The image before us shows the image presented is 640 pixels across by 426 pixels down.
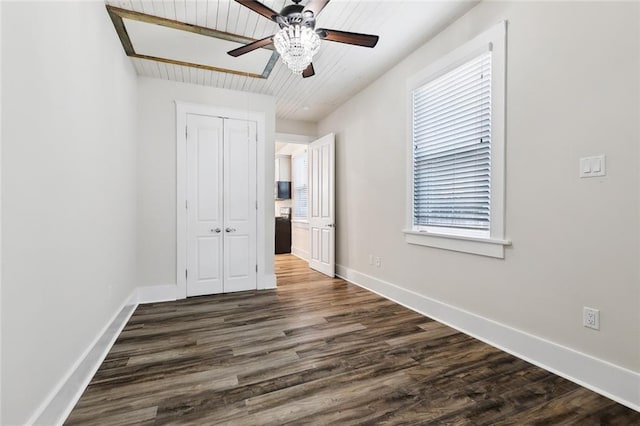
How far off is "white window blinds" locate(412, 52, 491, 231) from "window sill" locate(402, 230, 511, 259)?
0.13m

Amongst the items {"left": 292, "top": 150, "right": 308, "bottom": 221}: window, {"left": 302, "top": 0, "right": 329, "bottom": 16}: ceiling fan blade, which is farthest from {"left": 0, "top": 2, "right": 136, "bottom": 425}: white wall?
{"left": 292, "top": 150, "right": 308, "bottom": 221}: window

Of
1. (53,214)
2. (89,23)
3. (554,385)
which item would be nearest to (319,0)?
(89,23)

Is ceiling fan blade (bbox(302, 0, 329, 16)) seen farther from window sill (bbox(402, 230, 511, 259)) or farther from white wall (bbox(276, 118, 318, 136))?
white wall (bbox(276, 118, 318, 136))

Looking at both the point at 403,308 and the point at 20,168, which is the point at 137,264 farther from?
the point at 403,308

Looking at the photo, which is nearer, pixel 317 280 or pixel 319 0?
pixel 319 0

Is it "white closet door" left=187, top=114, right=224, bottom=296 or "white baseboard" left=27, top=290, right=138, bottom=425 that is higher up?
"white closet door" left=187, top=114, right=224, bottom=296

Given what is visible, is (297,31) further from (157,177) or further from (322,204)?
(322,204)

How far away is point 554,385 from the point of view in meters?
1.78

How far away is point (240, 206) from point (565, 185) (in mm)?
3417

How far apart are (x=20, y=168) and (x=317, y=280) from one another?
3.73m

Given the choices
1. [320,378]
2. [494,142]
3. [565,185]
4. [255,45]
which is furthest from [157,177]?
[565,185]

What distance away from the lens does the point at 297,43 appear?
1.98 metres

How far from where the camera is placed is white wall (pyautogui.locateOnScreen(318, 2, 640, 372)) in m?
1.62

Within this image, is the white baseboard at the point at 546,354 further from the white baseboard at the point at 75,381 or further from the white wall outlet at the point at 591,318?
the white baseboard at the point at 75,381
